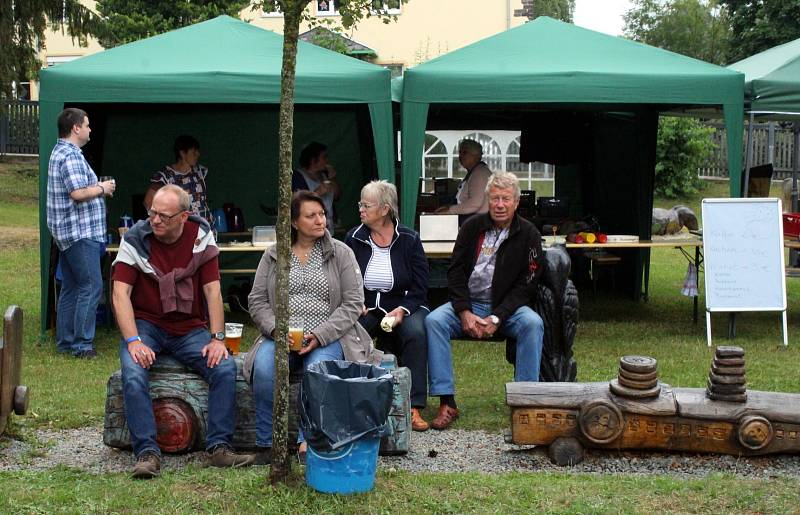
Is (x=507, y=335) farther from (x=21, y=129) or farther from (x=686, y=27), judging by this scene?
(x=686, y=27)

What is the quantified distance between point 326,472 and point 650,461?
5.12 ft

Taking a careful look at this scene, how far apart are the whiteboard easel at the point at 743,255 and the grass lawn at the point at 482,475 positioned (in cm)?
35

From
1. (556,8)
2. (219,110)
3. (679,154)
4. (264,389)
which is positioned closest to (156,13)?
(219,110)

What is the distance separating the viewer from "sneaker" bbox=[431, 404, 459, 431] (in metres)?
5.53

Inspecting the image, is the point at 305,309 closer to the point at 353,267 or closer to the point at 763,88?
the point at 353,267

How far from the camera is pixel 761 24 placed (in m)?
26.4

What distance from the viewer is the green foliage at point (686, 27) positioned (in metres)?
40.1

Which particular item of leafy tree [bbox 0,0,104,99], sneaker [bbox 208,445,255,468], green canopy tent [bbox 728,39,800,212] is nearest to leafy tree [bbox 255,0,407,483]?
sneaker [bbox 208,445,255,468]

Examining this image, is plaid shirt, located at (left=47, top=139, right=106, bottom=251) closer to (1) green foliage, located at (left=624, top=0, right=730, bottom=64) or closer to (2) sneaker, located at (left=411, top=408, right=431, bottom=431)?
(2) sneaker, located at (left=411, top=408, right=431, bottom=431)

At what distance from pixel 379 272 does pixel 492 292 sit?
62 centimetres

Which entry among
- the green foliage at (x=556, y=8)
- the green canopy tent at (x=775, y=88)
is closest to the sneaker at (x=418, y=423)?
the green canopy tent at (x=775, y=88)

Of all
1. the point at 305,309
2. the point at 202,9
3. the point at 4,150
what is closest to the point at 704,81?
the point at 305,309

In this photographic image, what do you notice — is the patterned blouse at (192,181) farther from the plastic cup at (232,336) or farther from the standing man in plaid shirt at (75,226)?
the plastic cup at (232,336)

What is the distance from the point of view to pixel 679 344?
7930mm
